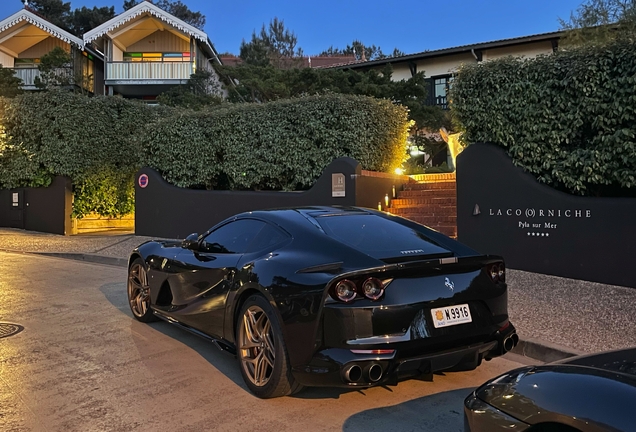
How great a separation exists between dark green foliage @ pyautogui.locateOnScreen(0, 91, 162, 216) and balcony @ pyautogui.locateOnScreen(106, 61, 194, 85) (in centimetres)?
1082

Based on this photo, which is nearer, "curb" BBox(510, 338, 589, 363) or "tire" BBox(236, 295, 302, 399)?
"tire" BBox(236, 295, 302, 399)

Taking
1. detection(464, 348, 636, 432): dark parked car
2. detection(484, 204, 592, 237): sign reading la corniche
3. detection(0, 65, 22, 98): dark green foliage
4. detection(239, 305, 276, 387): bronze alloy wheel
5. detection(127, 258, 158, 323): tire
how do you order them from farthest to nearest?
detection(0, 65, 22, 98): dark green foliage, detection(484, 204, 592, 237): sign reading la corniche, detection(127, 258, 158, 323): tire, detection(239, 305, 276, 387): bronze alloy wheel, detection(464, 348, 636, 432): dark parked car

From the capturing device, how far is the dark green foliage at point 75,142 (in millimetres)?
17188

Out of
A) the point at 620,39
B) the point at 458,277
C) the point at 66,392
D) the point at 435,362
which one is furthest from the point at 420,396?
the point at 620,39

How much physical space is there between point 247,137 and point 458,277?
10121 mm

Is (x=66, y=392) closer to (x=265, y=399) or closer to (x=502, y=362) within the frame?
(x=265, y=399)

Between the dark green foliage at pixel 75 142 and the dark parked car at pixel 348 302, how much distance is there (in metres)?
12.6

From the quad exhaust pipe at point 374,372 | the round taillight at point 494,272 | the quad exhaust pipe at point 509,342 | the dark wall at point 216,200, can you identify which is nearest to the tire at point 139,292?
the quad exhaust pipe at point 374,372

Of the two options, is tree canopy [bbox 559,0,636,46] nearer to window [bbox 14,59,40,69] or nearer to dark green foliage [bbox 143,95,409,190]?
dark green foliage [bbox 143,95,409,190]

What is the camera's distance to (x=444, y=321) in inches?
153

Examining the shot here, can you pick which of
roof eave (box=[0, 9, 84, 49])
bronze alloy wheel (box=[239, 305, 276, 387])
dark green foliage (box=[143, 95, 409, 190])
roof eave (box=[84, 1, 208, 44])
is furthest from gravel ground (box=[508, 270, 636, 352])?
roof eave (box=[0, 9, 84, 49])

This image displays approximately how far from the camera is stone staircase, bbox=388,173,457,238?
1126cm

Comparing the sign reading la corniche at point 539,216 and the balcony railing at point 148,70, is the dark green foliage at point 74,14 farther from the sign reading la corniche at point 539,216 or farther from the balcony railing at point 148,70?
the sign reading la corniche at point 539,216

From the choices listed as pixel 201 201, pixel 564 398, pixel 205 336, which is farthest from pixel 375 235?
pixel 201 201
